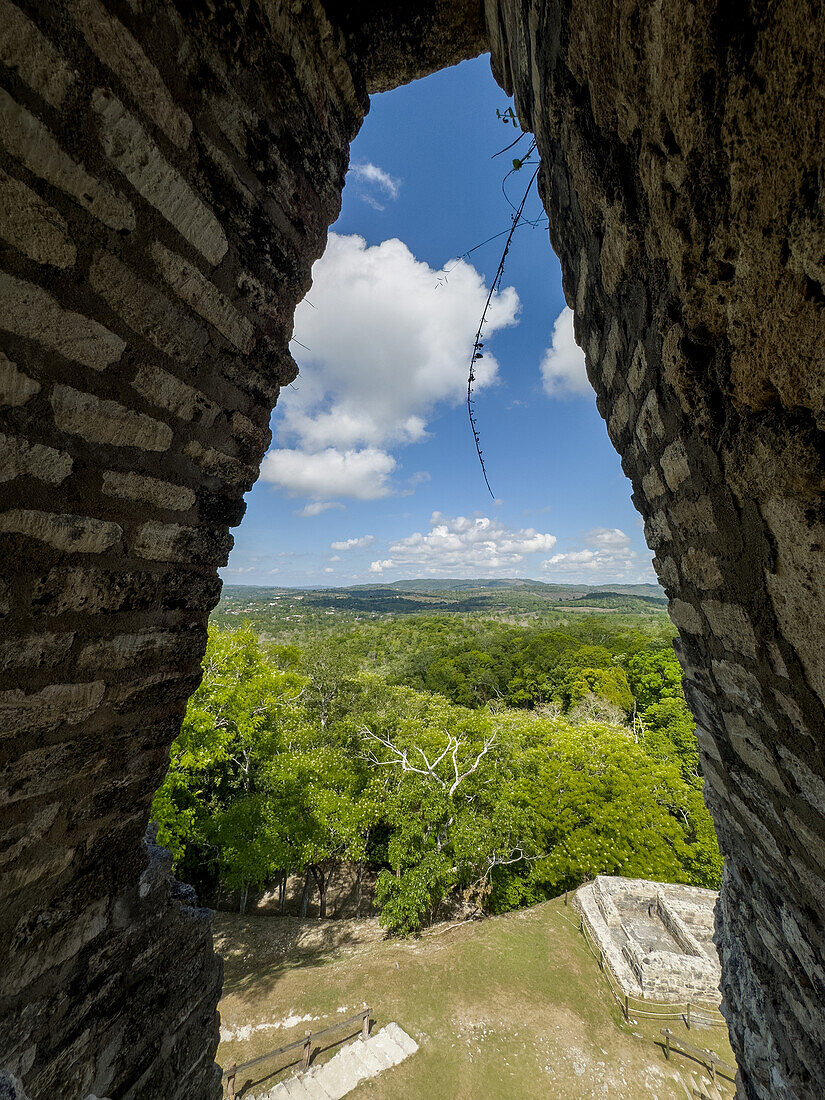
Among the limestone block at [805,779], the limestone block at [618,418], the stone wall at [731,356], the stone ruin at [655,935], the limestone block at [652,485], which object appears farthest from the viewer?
the stone ruin at [655,935]

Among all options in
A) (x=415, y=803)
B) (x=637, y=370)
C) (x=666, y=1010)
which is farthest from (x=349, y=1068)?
(x=637, y=370)

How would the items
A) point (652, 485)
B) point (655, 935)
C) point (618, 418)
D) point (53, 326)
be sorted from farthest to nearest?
point (655, 935) → point (618, 418) → point (652, 485) → point (53, 326)

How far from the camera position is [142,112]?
1.27 metres

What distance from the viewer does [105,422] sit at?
1308 mm

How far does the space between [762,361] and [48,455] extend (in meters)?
1.81

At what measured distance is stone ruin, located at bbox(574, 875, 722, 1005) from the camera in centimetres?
847

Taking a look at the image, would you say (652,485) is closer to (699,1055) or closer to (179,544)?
(179,544)

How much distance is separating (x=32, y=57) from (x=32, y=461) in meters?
0.96

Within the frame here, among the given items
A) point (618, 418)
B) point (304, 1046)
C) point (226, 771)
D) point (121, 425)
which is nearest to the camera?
point (121, 425)

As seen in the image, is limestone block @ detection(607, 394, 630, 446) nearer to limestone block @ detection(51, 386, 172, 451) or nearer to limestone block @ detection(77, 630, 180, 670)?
limestone block @ detection(51, 386, 172, 451)

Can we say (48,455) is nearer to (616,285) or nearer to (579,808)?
(616,285)

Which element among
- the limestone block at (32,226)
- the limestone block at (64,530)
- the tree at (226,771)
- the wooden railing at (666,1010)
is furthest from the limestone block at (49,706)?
the wooden railing at (666,1010)

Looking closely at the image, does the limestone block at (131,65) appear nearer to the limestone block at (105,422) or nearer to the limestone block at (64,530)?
the limestone block at (105,422)

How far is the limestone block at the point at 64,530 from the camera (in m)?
1.14
